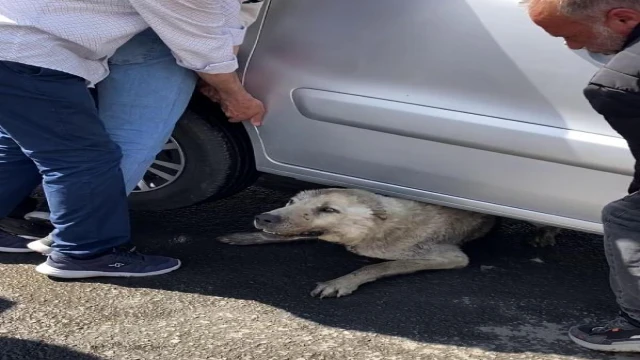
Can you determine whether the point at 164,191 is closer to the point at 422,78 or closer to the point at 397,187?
the point at 397,187

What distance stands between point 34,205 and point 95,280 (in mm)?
641

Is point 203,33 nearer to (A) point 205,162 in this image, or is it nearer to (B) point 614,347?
(A) point 205,162

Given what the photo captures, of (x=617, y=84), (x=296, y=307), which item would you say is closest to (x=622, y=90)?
(x=617, y=84)

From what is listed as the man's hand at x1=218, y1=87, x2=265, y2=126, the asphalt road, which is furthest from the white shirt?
the asphalt road

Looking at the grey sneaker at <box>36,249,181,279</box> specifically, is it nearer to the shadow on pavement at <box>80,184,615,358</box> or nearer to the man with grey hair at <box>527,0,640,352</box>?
the shadow on pavement at <box>80,184,615,358</box>

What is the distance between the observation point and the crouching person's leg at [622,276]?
9.77 feet

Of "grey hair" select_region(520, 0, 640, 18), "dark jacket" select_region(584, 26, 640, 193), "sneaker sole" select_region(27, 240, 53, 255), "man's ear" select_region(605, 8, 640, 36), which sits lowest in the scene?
"sneaker sole" select_region(27, 240, 53, 255)

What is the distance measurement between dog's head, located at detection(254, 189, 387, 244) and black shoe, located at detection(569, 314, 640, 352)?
3.28 ft

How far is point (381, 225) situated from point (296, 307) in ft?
2.01

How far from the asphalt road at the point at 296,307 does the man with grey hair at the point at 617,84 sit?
298 mm

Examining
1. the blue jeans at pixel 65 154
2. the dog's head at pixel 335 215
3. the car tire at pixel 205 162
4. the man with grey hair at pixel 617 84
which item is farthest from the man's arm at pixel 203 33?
the man with grey hair at pixel 617 84

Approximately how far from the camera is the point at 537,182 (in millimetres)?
3324

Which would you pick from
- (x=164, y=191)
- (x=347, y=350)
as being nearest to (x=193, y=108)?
(x=164, y=191)

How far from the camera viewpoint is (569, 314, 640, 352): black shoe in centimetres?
305
